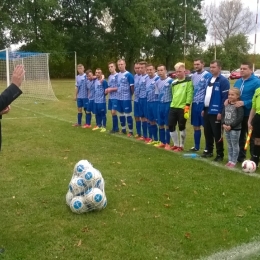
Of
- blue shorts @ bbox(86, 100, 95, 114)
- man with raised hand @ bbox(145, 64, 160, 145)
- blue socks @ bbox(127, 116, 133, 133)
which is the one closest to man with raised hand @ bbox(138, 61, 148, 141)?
man with raised hand @ bbox(145, 64, 160, 145)

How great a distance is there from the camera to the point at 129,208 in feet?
16.0

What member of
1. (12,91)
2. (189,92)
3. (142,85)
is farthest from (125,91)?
(12,91)

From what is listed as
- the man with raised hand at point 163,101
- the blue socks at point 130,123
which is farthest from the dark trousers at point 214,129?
the blue socks at point 130,123

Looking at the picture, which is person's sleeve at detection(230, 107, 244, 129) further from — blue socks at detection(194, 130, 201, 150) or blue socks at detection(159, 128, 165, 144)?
blue socks at detection(159, 128, 165, 144)

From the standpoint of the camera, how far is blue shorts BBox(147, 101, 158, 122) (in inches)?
354

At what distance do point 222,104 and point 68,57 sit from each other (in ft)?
131

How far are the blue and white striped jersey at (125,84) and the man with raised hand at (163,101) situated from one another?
4.77ft

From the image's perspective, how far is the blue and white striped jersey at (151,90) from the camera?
29.5 feet

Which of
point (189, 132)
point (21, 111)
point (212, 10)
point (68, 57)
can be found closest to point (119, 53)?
point (68, 57)

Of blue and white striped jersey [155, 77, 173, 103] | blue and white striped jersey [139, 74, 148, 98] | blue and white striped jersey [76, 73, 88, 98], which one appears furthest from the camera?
blue and white striped jersey [76, 73, 88, 98]

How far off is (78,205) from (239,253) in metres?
1.98

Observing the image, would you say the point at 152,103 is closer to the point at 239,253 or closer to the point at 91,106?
the point at 91,106

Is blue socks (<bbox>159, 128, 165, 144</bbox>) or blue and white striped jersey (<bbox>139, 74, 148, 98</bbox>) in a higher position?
blue and white striped jersey (<bbox>139, 74, 148, 98</bbox>)

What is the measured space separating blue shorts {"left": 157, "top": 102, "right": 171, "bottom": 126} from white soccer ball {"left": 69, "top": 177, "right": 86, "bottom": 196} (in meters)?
4.19
